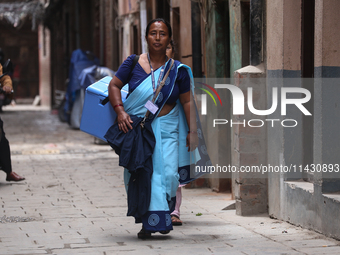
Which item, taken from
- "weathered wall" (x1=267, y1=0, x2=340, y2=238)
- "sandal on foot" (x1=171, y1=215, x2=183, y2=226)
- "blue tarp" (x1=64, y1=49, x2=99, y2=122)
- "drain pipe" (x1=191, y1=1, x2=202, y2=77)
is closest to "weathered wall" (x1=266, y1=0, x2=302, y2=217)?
"weathered wall" (x1=267, y1=0, x2=340, y2=238)

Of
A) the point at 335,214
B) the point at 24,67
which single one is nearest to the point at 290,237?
the point at 335,214

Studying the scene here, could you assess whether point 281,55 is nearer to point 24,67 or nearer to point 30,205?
point 30,205

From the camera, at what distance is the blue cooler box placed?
17.4ft

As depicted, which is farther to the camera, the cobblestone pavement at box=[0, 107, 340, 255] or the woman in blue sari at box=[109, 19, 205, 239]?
the woman in blue sari at box=[109, 19, 205, 239]

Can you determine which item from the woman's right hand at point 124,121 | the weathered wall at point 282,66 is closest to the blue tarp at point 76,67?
the weathered wall at point 282,66

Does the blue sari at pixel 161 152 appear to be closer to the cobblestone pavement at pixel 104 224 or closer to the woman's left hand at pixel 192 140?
the woman's left hand at pixel 192 140

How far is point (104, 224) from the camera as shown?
5852mm

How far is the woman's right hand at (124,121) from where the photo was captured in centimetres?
505

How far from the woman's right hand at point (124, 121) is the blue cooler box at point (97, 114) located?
0.74 ft

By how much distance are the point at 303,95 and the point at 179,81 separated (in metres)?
1.30

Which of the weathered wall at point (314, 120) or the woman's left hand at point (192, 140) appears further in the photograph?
the woman's left hand at point (192, 140)

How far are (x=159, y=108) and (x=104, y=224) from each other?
138 centimetres

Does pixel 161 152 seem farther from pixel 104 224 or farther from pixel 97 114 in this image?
pixel 104 224

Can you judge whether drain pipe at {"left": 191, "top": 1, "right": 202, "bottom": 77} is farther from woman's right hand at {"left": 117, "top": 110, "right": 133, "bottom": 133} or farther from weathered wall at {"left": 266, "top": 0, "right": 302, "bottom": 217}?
woman's right hand at {"left": 117, "top": 110, "right": 133, "bottom": 133}
